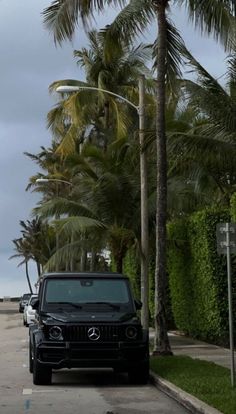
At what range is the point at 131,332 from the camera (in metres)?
13.2

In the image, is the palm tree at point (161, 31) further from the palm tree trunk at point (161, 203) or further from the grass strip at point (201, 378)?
the grass strip at point (201, 378)

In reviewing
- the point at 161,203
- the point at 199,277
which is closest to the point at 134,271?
the point at 199,277

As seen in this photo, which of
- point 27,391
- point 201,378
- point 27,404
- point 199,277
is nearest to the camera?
point 27,404

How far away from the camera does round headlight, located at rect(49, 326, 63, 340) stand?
13056 mm

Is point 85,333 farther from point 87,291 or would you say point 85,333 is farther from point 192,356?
point 192,356

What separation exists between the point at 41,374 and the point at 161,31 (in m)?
8.39

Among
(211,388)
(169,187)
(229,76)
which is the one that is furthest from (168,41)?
(211,388)

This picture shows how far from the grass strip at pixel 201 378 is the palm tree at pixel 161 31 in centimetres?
162

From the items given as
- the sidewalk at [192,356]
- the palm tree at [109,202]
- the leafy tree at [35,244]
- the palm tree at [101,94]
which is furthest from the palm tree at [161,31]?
the leafy tree at [35,244]

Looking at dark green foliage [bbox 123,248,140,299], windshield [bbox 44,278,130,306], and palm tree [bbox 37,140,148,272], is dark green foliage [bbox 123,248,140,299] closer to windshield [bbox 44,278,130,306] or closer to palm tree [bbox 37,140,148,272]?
palm tree [bbox 37,140,148,272]

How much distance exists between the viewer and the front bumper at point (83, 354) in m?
13.0

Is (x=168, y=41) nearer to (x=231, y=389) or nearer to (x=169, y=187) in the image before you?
(x=169, y=187)

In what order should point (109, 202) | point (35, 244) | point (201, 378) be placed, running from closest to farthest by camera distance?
1. point (201, 378)
2. point (109, 202)
3. point (35, 244)

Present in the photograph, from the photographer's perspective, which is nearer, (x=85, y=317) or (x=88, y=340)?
(x=88, y=340)
